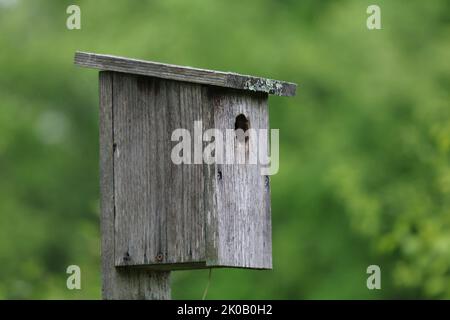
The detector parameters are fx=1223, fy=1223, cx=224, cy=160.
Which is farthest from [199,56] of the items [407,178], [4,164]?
[4,164]

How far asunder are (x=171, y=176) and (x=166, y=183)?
0.04 meters

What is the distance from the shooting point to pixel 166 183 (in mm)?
5793

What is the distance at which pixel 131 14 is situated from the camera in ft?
56.5

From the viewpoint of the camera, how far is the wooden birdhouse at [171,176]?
18.7 ft

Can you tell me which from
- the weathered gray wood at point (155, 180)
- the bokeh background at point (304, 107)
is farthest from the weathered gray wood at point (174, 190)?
the bokeh background at point (304, 107)

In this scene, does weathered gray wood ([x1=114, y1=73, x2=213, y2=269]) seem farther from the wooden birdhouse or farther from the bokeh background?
the bokeh background

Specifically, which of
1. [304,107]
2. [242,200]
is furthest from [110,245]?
[304,107]

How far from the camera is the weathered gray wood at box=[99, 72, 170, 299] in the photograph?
5859mm

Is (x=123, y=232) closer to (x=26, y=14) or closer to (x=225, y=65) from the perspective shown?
(x=225, y=65)

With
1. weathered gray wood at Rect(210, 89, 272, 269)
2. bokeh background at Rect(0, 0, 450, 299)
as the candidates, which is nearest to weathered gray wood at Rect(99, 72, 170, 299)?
weathered gray wood at Rect(210, 89, 272, 269)

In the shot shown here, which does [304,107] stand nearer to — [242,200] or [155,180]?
[242,200]

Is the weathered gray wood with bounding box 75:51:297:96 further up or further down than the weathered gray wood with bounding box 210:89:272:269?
further up

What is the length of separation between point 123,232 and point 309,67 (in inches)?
385

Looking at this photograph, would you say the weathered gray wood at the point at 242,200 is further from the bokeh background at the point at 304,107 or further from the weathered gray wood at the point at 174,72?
the bokeh background at the point at 304,107
